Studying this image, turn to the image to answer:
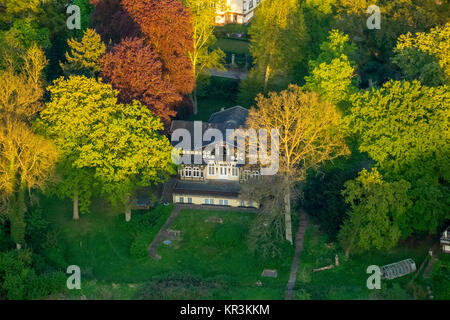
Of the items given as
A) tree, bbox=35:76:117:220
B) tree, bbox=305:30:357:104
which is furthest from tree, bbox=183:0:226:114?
tree, bbox=35:76:117:220

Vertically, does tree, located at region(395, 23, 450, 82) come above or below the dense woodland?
above

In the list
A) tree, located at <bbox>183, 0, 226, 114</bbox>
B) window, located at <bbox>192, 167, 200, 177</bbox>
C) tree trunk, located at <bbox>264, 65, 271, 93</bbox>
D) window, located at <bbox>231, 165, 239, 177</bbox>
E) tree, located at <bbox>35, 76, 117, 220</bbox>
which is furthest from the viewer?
tree, located at <bbox>183, 0, 226, 114</bbox>

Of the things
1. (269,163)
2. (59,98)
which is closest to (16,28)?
(59,98)

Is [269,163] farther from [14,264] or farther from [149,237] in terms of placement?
[14,264]

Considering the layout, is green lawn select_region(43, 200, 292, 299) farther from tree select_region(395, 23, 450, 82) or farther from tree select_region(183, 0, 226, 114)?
tree select_region(395, 23, 450, 82)

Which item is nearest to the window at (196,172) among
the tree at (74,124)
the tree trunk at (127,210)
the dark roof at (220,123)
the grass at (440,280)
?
the dark roof at (220,123)

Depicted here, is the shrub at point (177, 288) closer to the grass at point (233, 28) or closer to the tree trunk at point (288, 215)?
the tree trunk at point (288, 215)
